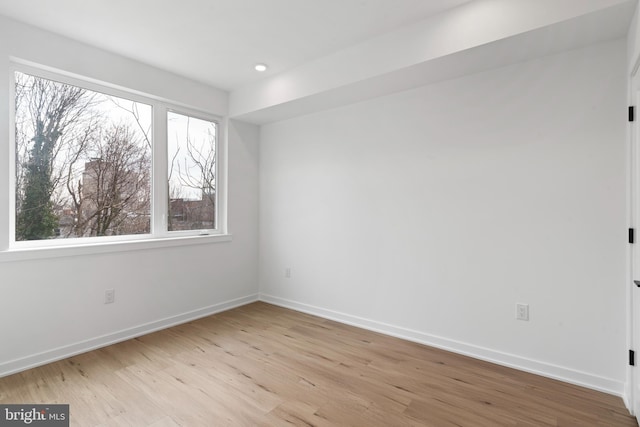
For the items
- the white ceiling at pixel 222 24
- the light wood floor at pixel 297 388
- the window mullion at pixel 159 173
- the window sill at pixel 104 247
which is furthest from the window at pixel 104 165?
the light wood floor at pixel 297 388

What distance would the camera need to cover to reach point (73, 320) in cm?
276

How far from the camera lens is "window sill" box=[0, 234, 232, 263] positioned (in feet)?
8.09

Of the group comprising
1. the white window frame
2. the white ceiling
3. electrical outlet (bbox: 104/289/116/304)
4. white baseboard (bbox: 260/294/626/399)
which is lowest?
white baseboard (bbox: 260/294/626/399)

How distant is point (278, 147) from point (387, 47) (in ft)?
→ 6.36

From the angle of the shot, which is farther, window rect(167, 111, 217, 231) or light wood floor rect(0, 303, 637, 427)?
window rect(167, 111, 217, 231)

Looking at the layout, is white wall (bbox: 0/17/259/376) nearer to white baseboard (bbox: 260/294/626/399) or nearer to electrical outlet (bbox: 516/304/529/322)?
white baseboard (bbox: 260/294/626/399)

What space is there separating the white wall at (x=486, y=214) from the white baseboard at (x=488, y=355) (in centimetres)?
1

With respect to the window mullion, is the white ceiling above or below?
above

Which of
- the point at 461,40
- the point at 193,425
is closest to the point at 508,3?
the point at 461,40

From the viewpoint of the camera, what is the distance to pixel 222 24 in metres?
2.55

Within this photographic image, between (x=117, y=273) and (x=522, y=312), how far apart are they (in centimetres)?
350

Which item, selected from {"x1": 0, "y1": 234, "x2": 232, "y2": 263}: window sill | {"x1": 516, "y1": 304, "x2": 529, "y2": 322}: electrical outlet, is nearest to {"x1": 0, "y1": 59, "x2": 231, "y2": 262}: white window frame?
{"x1": 0, "y1": 234, "x2": 232, "y2": 263}: window sill

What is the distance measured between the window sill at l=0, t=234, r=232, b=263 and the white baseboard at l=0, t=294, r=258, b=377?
2.50 ft

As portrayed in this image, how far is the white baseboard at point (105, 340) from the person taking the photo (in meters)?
2.46
